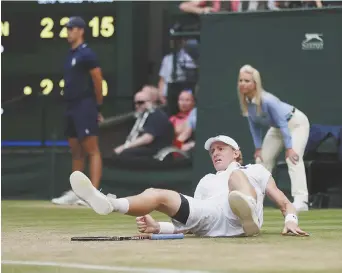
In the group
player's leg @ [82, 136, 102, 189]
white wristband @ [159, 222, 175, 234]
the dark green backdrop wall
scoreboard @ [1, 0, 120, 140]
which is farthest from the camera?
scoreboard @ [1, 0, 120, 140]

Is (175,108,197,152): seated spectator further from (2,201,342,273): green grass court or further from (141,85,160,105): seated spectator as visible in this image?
(2,201,342,273): green grass court

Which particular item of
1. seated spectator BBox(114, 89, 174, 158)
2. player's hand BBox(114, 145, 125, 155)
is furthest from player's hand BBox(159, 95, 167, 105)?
player's hand BBox(114, 145, 125, 155)

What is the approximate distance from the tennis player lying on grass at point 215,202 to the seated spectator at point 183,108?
22.6ft

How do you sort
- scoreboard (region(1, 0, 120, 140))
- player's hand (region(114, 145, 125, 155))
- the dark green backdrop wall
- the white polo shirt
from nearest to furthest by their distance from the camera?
the white polo shirt
the dark green backdrop wall
player's hand (region(114, 145, 125, 155))
scoreboard (region(1, 0, 120, 140))

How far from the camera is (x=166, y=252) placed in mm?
6168

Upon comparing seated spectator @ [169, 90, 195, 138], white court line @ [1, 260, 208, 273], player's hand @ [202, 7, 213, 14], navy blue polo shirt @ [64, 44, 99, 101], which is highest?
player's hand @ [202, 7, 213, 14]

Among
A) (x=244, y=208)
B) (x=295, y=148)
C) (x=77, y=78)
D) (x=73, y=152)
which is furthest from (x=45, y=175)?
(x=244, y=208)

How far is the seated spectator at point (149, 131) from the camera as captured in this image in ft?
46.5

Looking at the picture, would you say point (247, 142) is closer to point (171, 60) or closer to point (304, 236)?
point (171, 60)

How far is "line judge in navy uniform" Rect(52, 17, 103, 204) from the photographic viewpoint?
1273 cm

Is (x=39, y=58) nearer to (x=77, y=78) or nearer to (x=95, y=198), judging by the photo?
(x=77, y=78)

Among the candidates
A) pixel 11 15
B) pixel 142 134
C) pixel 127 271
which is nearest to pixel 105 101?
pixel 142 134

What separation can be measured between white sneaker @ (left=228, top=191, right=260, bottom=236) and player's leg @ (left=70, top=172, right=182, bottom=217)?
41 cm

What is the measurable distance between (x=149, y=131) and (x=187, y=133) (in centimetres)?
54
